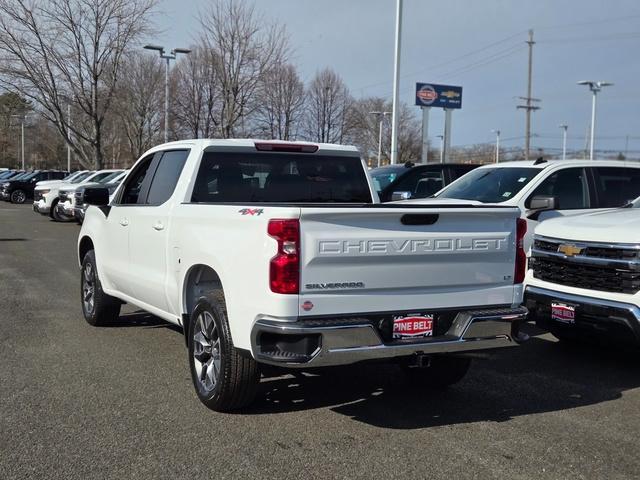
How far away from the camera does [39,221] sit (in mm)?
24109

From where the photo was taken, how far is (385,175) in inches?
514

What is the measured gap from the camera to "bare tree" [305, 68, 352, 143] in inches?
1604

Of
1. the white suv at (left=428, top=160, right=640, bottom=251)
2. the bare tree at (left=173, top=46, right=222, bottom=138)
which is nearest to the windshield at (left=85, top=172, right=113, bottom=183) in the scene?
the bare tree at (left=173, top=46, right=222, bottom=138)

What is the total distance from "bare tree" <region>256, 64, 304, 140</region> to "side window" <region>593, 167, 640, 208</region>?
886 inches

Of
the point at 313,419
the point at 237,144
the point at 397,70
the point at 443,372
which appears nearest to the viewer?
the point at 313,419

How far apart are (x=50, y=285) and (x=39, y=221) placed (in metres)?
14.9

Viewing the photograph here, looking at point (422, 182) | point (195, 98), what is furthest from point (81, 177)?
point (422, 182)

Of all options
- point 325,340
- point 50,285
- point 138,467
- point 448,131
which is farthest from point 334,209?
point 448,131

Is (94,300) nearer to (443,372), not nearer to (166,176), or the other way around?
(166,176)

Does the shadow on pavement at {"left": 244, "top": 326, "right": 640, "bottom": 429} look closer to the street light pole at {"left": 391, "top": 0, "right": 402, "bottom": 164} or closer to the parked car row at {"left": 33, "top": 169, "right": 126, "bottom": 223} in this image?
the street light pole at {"left": 391, "top": 0, "right": 402, "bottom": 164}

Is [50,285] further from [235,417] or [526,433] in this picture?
[526,433]

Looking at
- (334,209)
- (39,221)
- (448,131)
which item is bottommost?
(39,221)

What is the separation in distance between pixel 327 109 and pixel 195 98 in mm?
10521

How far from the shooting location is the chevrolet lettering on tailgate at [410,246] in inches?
165
